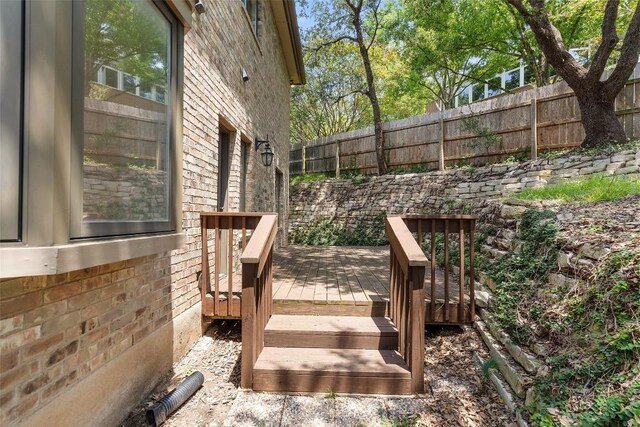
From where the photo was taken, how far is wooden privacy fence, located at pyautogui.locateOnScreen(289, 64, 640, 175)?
749 cm

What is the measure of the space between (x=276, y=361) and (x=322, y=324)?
59cm

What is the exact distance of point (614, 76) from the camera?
661cm

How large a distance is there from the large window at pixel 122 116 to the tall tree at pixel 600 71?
7.70 meters

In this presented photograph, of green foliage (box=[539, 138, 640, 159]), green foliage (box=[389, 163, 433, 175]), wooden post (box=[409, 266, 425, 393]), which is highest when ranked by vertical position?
green foliage (box=[389, 163, 433, 175])

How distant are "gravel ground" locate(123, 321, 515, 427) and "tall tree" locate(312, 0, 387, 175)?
8543 millimetres

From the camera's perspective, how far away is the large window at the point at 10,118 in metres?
1.31

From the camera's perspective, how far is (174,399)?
2.45 metres

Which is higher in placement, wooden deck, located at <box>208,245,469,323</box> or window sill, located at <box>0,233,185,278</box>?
window sill, located at <box>0,233,185,278</box>

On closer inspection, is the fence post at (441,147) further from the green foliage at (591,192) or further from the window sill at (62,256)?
the window sill at (62,256)

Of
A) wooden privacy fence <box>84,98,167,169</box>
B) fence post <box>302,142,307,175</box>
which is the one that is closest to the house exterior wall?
Answer: wooden privacy fence <box>84,98,167,169</box>

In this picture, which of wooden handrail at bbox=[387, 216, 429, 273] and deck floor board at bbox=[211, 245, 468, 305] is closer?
wooden handrail at bbox=[387, 216, 429, 273]

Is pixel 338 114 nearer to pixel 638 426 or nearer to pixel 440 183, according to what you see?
pixel 440 183

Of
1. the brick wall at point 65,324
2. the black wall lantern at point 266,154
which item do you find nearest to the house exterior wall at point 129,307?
the brick wall at point 65,324

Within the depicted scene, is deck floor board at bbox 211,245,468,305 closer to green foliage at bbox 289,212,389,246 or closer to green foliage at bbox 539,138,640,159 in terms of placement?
green foliage at bbox 289,212,389,246
